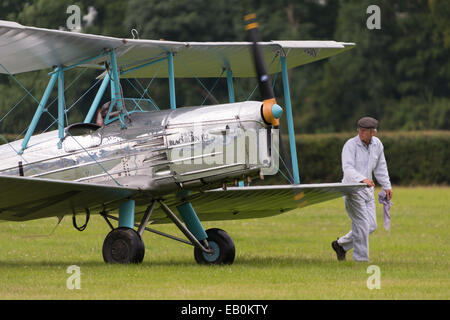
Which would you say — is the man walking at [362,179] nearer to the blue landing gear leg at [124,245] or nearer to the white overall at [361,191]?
the white overall at [361,191]

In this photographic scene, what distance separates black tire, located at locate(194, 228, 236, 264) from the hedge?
21.1 m

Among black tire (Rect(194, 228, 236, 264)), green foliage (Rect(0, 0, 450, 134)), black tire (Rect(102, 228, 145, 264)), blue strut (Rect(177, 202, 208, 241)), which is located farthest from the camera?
green foliage (Rect(0, 0, 450, 134))

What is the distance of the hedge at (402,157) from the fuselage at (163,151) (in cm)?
2197

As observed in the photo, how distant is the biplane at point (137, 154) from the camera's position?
972cm

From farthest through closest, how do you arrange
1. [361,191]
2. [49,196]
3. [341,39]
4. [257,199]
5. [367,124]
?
[341,39] → [257,199] → [367,124] → [361,191] → [49,196]

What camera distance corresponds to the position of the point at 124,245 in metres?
10.0

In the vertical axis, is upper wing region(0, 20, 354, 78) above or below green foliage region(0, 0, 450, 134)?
below

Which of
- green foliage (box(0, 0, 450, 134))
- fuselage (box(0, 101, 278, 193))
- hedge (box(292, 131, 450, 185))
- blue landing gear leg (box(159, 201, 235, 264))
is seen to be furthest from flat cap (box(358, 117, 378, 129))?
green foliage (box(0, 0, 450, 134))

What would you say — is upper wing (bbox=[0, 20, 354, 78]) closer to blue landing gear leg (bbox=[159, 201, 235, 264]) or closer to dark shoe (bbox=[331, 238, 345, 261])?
blue landing gear leg (bbox=[159, 201, 235, 264])

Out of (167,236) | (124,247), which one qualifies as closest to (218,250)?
(167,236)

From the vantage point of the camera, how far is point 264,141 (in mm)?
9688

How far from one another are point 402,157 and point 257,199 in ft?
72.0

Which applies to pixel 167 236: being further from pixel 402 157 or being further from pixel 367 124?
pixel 402 157

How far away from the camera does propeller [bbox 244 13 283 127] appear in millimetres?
9656
